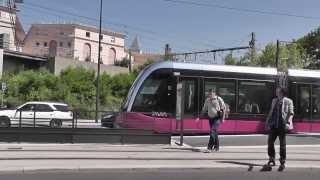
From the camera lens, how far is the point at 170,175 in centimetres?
1325

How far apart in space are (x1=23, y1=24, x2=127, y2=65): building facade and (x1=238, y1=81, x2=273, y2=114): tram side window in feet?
329

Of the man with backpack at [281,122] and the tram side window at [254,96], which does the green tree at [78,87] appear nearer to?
the tram side window at [254,96]

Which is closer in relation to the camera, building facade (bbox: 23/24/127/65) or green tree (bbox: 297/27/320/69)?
green tree (bbox: 297/27/320/69)

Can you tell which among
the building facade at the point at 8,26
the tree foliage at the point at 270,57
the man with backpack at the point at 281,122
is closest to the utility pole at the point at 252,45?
the tree foliage at the point at 270,57

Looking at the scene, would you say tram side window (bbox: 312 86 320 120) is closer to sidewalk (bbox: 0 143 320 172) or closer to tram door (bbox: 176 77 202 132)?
tram door (bbox: 176 77 202 132)

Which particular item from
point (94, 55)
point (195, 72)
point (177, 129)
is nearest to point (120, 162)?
point (177, 129)

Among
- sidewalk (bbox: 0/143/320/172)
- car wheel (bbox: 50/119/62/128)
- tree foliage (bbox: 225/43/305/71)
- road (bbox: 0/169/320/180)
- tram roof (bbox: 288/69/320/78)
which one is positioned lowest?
road (bbox: 0/169/320/180)

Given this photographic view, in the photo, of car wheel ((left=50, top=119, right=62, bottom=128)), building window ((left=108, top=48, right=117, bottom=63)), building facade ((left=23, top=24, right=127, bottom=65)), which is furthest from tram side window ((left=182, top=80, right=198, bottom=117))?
building window ((left=108, top=48, right=117, bottom=63))

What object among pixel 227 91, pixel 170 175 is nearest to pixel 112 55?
pixel 227 91

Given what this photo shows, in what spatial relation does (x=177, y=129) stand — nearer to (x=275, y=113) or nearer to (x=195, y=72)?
(x=195, y=72)

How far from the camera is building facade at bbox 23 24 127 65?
128750 millimetres

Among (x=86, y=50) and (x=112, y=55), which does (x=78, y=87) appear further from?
(x=112, y=55)

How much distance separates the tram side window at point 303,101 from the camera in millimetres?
26328

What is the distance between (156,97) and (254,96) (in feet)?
12.9
